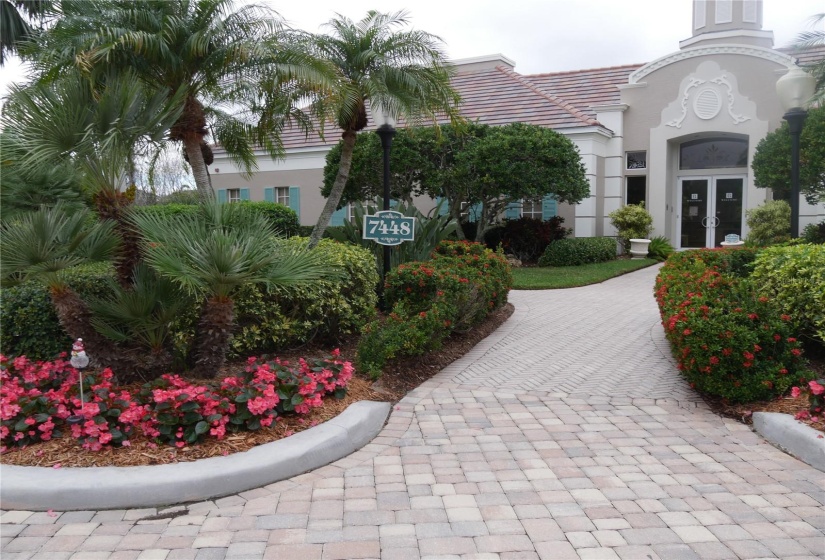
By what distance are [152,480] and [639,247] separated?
641 inches

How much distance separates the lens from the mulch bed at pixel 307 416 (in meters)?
4.18

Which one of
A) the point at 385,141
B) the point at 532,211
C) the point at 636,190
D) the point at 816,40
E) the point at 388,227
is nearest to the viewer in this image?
the point at 388,227

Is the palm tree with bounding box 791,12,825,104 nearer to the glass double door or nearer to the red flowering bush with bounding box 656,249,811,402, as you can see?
the glass double door

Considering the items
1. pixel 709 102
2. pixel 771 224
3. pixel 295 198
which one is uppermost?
pixel 709 102

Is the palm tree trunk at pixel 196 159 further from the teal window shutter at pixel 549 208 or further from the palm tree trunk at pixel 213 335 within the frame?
the teal window shutter at pixel 549 208

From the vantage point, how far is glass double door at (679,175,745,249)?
18.9m

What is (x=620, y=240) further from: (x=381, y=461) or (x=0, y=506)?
(x=0, y=506)

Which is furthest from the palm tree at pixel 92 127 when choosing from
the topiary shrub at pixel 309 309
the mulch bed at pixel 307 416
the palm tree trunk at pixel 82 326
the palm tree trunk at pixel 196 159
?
the palm tree trunk at pixel 196 159

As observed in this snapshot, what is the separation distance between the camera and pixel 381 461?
14.9 ft

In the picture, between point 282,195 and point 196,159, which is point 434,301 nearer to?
point 196,159

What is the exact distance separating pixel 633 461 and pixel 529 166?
35.7ft

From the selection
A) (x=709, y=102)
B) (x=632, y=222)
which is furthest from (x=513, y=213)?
(x=709, y=102)

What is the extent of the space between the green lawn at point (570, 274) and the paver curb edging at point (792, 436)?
7563mm

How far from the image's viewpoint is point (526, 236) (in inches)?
682
